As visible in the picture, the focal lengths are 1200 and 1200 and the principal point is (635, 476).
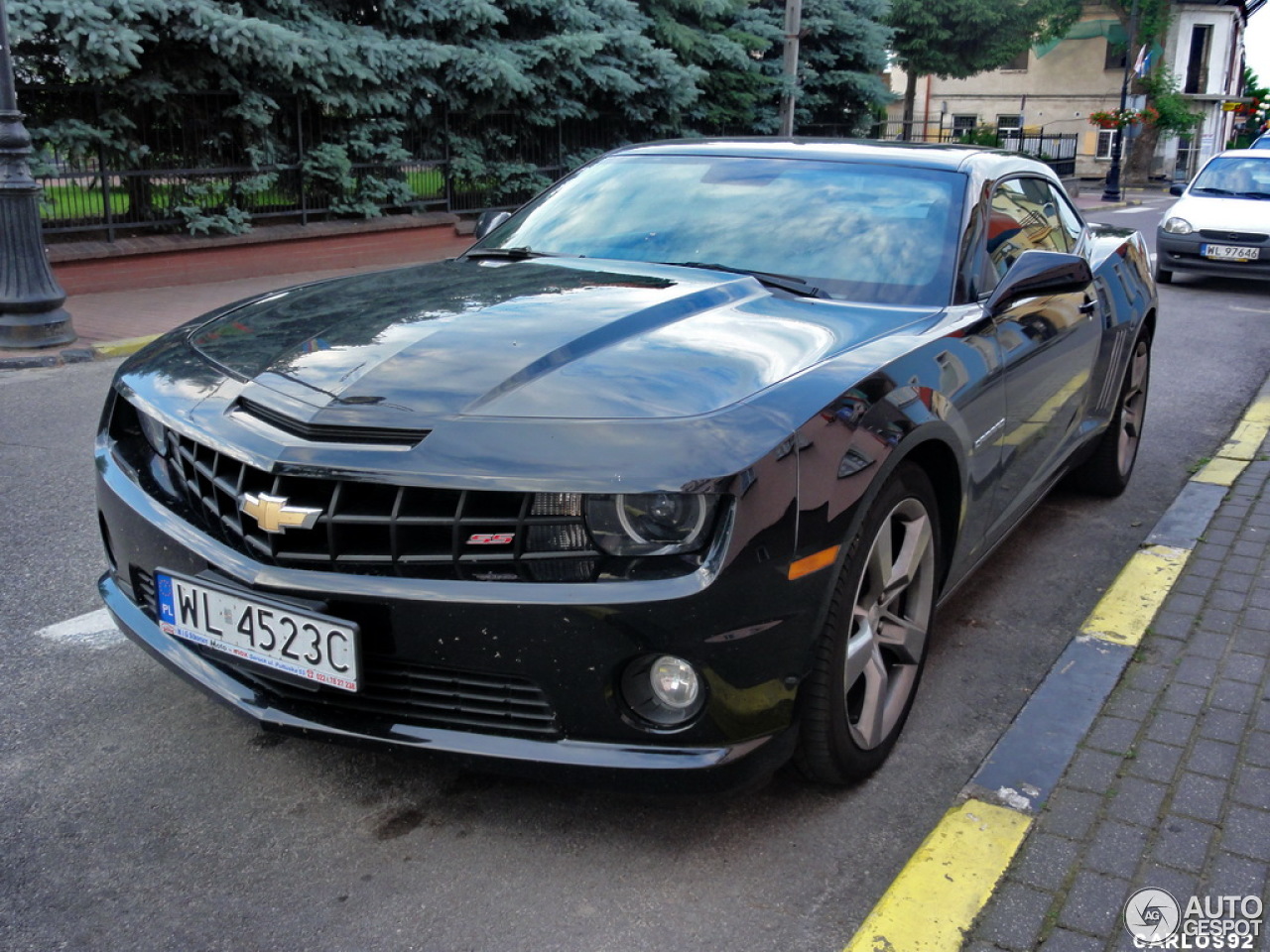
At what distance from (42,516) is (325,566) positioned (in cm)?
297

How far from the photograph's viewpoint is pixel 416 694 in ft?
8.05

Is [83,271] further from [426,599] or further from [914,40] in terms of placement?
[914,40]

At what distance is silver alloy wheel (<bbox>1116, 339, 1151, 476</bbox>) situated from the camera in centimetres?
532

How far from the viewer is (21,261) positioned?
8.88m

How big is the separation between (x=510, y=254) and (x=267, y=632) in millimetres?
1916

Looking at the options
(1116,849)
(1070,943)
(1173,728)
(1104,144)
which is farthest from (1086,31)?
(1070,943)

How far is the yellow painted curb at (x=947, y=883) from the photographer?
7.68 feet

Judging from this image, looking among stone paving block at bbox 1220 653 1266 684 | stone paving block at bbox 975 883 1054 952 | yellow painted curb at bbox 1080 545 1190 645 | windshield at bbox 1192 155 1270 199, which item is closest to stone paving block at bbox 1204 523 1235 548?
yellow painted curb at bbox 1080 545 1190 645

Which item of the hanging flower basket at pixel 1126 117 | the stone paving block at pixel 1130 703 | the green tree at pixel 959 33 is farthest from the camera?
the green tree at pixel 959 33

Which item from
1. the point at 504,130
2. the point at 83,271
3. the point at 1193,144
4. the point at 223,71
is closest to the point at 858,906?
the point at 83,271

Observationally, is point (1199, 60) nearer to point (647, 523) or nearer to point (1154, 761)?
point (1154, 761)

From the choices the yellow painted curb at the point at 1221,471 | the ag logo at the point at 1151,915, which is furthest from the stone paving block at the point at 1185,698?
the yellow painted curb at the point at 1221,471

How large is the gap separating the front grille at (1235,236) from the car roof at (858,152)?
33.1ft

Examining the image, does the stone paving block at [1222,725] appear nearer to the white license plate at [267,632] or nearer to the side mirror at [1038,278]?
the side mirror at [1038,278]
